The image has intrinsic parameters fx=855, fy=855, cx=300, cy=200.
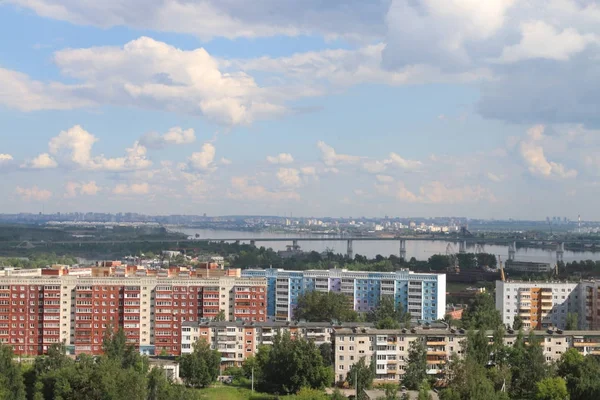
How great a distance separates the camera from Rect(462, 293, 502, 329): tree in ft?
49.6

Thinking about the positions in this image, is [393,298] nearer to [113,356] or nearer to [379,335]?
[379,335]

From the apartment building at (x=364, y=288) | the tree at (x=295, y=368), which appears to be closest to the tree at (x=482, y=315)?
the apartment building at (x=364, y=288)

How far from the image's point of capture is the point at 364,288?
67.7 ft

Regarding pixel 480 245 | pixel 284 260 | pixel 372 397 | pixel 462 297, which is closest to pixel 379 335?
pixel 372 397

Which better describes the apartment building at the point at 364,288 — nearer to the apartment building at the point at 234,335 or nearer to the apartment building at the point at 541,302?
the apartment building at the point at 541,302

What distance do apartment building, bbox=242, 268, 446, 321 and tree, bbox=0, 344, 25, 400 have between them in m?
9.71

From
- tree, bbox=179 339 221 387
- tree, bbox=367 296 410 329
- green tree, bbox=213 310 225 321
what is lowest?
tree, bbox=179 339 221 387

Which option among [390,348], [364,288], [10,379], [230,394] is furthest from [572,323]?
[10,379]

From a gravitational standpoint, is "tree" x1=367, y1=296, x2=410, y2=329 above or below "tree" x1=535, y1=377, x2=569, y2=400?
above

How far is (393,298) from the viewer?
64.8 feet

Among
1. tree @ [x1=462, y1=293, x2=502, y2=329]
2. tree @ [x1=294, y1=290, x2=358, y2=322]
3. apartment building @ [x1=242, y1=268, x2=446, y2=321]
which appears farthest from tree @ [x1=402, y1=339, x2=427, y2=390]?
apartment building @ [x1=242, y1=268, x2=446, y2=321]

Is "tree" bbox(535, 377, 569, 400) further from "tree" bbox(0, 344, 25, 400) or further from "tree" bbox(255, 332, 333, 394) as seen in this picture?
"tree" bbox(0, 344, 25, 400)

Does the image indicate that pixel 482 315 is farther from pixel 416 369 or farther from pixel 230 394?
pixel 230 394

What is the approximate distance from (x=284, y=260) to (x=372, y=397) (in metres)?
27.6
